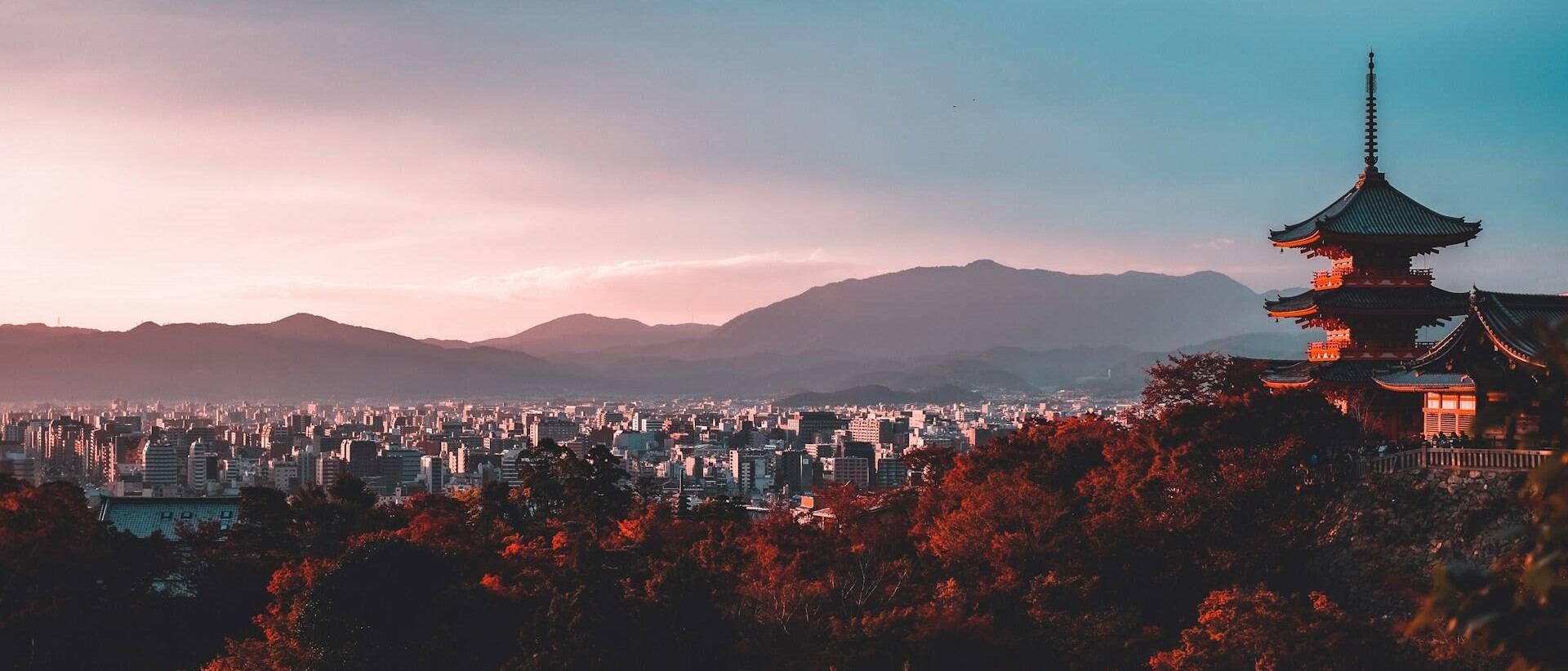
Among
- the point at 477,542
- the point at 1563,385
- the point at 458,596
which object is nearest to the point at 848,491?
the point at 477,542

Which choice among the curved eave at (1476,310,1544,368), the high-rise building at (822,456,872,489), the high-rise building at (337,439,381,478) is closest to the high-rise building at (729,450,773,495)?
the high-rise building at (822,456,872,489)

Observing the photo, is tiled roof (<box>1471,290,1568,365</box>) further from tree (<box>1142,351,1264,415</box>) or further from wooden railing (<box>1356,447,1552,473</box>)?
tree (<box>1142,351,1264,415</box>)

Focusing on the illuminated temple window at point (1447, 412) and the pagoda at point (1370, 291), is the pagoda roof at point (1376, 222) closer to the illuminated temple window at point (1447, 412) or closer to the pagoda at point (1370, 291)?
the pagoda at point (1370, 291)

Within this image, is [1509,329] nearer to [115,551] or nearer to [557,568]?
A: [557,568]

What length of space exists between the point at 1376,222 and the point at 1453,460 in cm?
507

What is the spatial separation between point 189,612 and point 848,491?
836 centimetres

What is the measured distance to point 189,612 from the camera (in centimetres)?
1587

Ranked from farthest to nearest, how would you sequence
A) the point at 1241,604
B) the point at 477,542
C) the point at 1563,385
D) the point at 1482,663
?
the point at 477,542
the point at 1241,604
the point at 1482,663
the point at 1563,385

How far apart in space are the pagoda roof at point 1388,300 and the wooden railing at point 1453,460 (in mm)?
3536

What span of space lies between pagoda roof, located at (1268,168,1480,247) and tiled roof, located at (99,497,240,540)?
65.8 ft

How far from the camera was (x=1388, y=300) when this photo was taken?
16.4 meters

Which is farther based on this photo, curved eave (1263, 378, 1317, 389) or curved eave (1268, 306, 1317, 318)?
curved eave (1268, 306, 1317, 318)

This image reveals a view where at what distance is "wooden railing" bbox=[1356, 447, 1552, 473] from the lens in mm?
11805

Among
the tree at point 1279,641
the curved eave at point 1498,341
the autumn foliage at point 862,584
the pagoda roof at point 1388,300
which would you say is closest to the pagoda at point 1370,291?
the pagoda roof at point 1388,300
